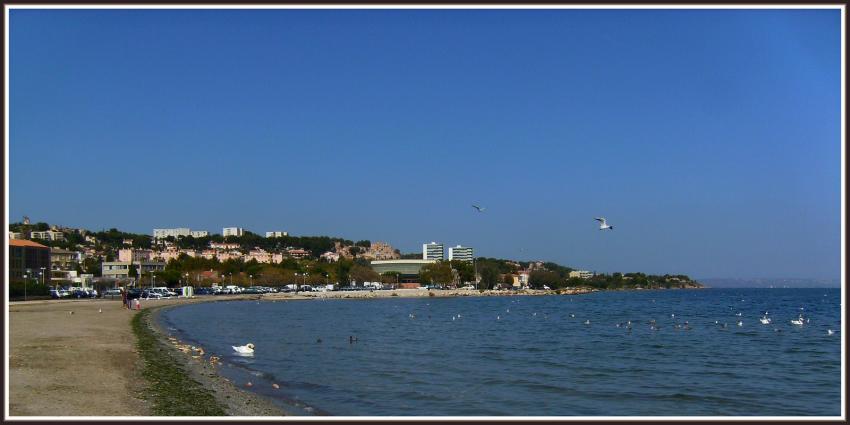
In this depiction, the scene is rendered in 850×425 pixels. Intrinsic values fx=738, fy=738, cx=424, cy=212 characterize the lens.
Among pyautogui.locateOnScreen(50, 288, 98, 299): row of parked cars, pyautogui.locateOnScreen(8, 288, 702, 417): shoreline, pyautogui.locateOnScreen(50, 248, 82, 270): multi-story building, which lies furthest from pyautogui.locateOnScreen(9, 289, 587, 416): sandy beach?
pyautogui.locateOnScreen(50, 248, 82, 270): multi-story building

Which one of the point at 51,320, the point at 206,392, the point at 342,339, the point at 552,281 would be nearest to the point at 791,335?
the point at 342,339

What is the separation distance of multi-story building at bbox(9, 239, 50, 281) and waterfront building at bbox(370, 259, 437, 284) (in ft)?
286

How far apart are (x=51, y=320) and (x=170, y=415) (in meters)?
28.1

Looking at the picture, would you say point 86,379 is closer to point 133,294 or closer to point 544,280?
point 133,294

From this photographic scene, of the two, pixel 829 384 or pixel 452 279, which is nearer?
pixel 829 384

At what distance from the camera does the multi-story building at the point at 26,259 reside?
8347 cm

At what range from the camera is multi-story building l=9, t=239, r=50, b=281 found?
83469 mm

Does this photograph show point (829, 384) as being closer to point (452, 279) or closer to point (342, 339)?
point (342, 339)

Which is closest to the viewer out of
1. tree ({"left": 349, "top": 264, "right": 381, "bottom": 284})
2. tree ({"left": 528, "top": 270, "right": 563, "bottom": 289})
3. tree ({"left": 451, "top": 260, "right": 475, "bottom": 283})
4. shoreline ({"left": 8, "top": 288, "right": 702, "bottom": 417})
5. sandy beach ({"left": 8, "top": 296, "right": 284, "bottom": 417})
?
sandy beach ({"left": 8, "top": 296, "right": 284, "bottom": 417})

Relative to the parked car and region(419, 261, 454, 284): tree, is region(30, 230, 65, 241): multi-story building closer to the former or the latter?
region(419, 261, 454, 284): tree

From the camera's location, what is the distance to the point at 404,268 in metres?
179

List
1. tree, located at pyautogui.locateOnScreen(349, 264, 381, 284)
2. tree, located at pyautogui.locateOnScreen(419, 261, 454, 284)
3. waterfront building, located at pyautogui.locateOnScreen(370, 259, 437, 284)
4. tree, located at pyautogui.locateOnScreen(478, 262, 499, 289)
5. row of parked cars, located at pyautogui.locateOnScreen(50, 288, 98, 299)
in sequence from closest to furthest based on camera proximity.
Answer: row of parked cars, located at pyautogui.locateOnScreen(50, 288, 98, 299), tree, located at pyautogui.locateOnScreen(349, 264, 381, 284), tree, located at pyautogui.locateOnScreen(419, 261, 454, 284), tree, located at pyautogui.locateOnScreen(478, 262, 499, 289), waterfront building, located at pyautogui.locateOnScreen(370, 259, 437, 284)

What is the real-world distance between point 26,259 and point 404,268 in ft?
328

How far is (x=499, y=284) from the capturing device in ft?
580
